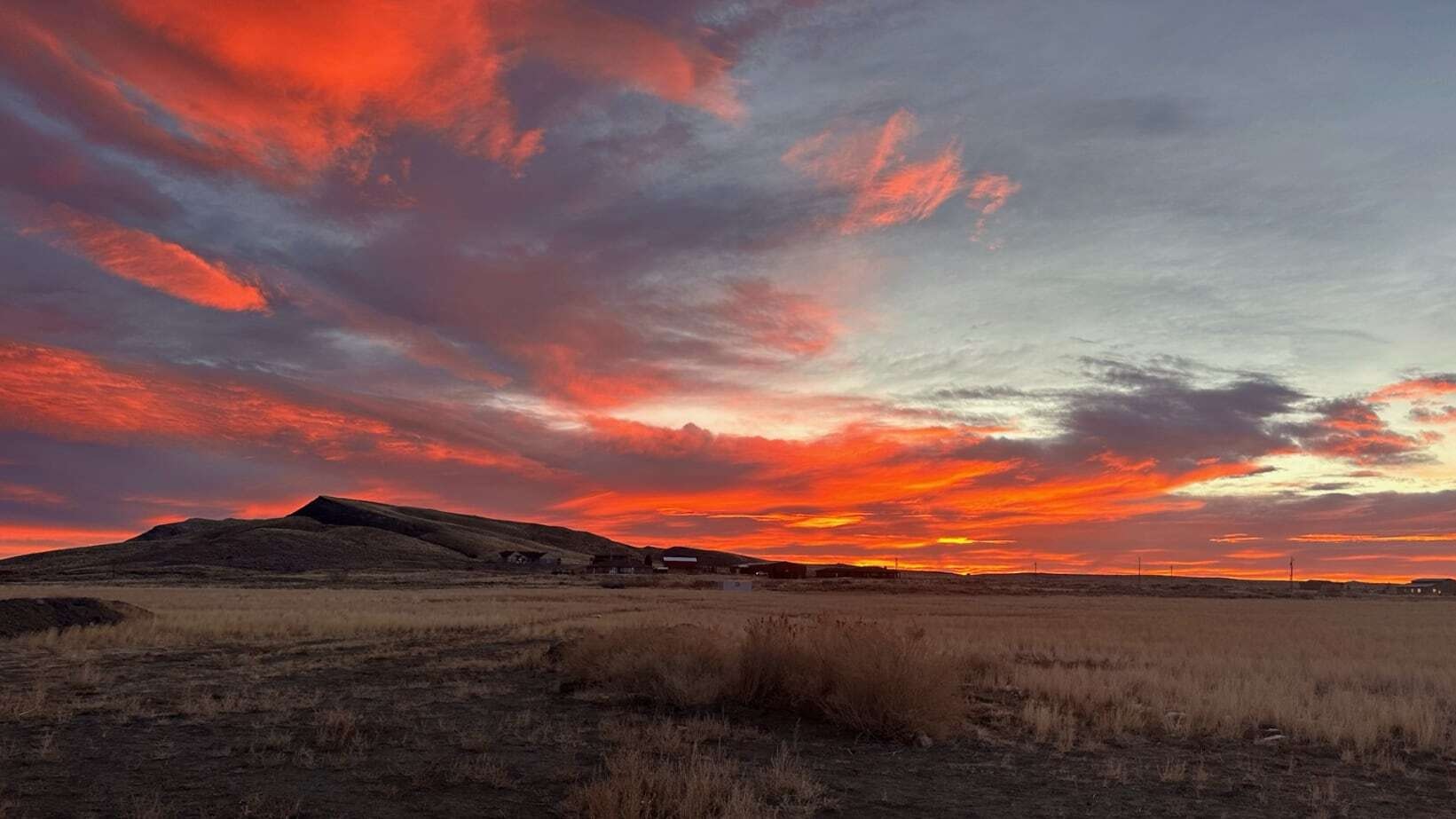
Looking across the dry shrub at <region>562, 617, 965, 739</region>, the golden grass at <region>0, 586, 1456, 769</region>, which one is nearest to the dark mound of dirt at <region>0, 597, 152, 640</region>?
the golden grass at <region>0, 586, 1456, 769</region>

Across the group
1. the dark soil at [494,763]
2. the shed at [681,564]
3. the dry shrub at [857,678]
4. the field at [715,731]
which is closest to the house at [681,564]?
the shed at [681,564]

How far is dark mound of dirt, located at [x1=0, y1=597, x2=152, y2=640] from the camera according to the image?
87.8ft

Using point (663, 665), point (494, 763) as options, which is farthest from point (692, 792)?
point (663, 665)

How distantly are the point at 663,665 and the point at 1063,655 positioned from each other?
1444 cm

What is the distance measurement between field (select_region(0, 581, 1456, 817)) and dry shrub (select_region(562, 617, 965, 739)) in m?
→ 0.05

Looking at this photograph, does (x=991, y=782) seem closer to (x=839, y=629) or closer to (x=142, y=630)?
(x=839, y=629)

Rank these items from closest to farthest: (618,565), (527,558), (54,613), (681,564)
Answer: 1. (54,613)
2. (618,565)
3. (527,558)
4. (681,564)

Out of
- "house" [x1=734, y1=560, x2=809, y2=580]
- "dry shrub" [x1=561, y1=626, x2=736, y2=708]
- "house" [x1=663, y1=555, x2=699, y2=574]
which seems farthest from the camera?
"house" [x1=663, y1=555, x2=699, y2=574]

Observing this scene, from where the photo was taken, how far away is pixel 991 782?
1045 centimetres

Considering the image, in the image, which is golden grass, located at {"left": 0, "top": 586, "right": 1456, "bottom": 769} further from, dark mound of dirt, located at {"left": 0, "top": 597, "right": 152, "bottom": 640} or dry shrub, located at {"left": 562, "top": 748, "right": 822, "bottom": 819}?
dry shrub, located at {"left": 562, "top": 748, "right": 822, "bottom": 819}

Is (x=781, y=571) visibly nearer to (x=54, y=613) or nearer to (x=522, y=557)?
(x=522, y=557)

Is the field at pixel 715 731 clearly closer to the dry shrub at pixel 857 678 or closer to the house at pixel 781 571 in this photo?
the dry shrub at pixel 857 678

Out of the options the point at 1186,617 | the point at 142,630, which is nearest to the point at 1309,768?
the point at 142,630

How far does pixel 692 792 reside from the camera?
27.2ft
